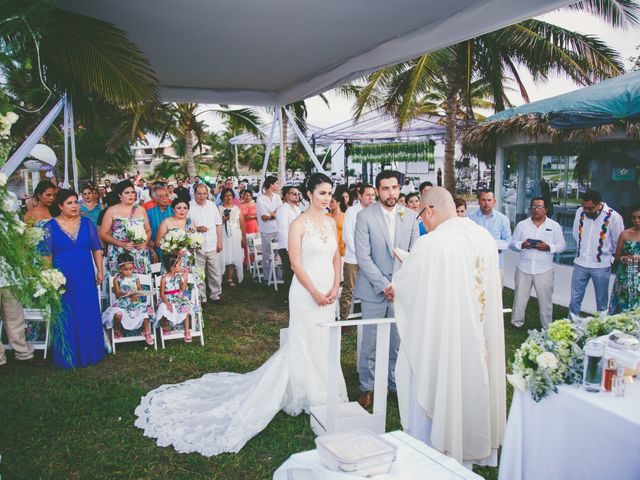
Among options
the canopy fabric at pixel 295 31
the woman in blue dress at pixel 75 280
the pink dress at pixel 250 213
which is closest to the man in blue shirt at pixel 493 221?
the canopy fabric at pixel 295 31

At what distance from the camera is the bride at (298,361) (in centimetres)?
467

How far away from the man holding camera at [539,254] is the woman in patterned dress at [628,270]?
93cm

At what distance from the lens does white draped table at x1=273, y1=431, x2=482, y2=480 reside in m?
1.95

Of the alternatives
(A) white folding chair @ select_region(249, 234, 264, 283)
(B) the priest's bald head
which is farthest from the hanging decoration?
(B) the priest's bald head

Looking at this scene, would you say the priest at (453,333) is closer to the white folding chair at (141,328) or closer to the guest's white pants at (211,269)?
the white folding chair at (141,328)

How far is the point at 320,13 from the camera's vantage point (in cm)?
611

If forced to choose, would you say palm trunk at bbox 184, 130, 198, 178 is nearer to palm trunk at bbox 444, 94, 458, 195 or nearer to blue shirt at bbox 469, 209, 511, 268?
palm trunk at bbox 444, 94, 458, 195

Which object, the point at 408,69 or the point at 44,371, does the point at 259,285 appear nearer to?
the point at 44,371

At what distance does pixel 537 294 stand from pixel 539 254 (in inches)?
23.2

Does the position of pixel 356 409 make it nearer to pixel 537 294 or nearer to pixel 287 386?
pixel 287 386

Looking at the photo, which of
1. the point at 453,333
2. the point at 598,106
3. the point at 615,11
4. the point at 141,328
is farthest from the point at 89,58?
the point at 615,11

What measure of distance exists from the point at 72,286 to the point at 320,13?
4392 mm

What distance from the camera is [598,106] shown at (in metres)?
6.96

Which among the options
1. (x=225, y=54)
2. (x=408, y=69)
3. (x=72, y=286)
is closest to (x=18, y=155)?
(x=72, y=286)
